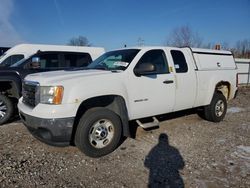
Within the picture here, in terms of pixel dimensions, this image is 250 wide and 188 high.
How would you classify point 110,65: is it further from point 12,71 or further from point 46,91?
point 12,71

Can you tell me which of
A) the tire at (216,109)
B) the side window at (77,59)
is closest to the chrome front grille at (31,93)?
the side window at (77,59)

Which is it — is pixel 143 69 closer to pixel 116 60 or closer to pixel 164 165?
pixel 116 60

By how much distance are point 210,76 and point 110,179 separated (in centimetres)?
394

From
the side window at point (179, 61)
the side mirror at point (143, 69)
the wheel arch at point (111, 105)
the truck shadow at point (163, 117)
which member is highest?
the side window at point (179, 61)

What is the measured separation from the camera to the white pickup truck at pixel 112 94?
142 inches

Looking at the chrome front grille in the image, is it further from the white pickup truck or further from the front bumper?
the front bumper

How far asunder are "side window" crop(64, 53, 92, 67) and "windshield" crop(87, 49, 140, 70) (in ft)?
8.73

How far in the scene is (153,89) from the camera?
15.3ft

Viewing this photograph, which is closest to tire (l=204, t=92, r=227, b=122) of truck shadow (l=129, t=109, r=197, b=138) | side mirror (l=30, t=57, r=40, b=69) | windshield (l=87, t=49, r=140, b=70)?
truck shadow (l=129, t=109, r=197, b=138)

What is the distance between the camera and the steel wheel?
399 centimetres

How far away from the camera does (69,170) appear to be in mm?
3600

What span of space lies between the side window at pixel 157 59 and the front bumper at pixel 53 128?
2.12 metres

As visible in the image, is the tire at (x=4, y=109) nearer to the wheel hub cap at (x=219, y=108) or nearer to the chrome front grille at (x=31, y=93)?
the chrome front grille at (x=31, y=93)

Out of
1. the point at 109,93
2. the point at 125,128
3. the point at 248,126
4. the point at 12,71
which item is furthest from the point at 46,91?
the point at 248,126
